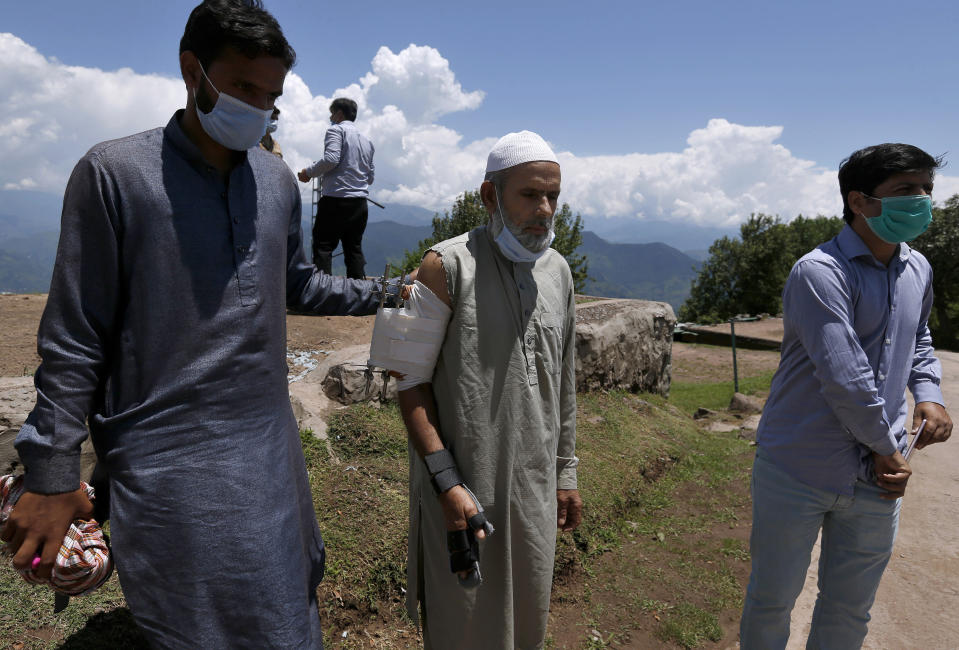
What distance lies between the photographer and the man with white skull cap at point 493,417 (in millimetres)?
2066

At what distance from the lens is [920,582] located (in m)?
4.23

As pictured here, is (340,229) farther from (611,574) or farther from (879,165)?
(879,165)

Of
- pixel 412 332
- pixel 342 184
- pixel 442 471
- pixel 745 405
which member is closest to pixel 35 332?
pixel 342 184

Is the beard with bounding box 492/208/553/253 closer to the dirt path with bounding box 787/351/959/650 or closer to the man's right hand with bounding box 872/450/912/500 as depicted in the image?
the man's right hand with bounding box 872/450/912/500

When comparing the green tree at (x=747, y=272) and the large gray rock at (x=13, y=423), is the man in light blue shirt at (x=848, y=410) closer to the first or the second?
the large gray rock at (x=13, y=423)

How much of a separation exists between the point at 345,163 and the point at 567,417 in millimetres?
5101

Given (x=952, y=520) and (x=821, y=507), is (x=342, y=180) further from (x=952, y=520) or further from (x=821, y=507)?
(x=952, y=520)

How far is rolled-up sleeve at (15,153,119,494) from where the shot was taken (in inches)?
57.6

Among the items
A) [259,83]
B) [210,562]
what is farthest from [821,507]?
[259,83]

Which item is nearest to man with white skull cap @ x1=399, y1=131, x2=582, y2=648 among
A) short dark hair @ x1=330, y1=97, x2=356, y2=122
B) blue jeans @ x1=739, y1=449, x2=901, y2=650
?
blue jeans @ x1=739, y1=449, x2=901, y2=650

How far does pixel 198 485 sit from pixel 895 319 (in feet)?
8.82

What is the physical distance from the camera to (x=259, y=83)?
69.1 inches

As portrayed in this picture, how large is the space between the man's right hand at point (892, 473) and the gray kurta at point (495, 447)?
1.33 meters

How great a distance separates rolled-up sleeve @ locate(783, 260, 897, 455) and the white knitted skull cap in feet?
4.03
